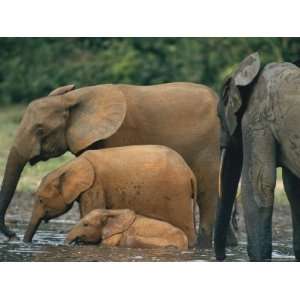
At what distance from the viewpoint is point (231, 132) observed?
10008 millimetres

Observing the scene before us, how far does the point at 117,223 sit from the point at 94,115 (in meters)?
1.54

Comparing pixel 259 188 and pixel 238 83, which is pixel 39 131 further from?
pixel 259 188

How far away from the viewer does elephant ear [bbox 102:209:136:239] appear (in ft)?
36.8

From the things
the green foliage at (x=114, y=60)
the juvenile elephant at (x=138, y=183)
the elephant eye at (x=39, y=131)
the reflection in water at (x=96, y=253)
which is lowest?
the green foliage at (x=114, y=60)

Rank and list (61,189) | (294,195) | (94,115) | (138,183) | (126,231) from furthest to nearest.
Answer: (94,115), (61,189), (138,183), (126,231), (294,195)

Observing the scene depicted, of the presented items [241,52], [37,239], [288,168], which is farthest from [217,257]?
[241,52]

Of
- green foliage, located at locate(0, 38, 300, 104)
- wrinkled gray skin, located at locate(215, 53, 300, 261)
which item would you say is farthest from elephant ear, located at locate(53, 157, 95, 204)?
green foliage, located at locate(0, 38, 300, 104)

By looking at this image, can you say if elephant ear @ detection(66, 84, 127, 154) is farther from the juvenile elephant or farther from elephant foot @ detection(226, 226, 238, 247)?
elephant foot @ detection(226, 226, 238, 247)

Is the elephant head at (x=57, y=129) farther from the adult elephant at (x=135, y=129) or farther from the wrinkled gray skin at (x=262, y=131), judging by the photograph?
the wrinkled gray skin at (x=262, y=131)

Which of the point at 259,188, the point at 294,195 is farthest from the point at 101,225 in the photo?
the point at 259,188

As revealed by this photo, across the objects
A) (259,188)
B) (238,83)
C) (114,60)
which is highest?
(238,83)

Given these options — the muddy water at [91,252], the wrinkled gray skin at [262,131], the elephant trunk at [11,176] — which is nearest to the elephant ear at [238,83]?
the wrinkled gray skin at [262,131]

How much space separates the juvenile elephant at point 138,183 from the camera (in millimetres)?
11500

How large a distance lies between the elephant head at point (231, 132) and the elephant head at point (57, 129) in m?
2.12
